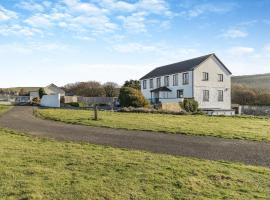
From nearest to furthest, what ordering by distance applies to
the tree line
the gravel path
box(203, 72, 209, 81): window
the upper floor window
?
the gravel path < box(203, 72, 209, 81): window < the upper floor window < the tree line

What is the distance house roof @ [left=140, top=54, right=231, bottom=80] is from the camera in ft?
159

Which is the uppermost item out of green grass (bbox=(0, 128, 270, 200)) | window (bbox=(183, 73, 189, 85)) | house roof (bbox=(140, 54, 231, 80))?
house roof (bbox=(140, 54, 231, 80))

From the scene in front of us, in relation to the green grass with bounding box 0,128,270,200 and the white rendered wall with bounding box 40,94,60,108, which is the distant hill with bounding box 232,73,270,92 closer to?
the white rendered wall with bounding box 40,94,60,108

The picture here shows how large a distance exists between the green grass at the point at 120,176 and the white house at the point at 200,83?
3656 centimetres

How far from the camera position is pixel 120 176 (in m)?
7.32

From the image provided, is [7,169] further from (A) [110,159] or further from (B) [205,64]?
(B) [205,64]

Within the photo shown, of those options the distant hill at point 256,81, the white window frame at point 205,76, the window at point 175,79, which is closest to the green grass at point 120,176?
the white window frame at point 205,76

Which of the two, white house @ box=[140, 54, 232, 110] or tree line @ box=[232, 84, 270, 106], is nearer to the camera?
white house @ box=[140, 54, 232, 110]

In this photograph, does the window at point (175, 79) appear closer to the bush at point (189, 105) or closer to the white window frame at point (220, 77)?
the white window frame at point (220, 77)

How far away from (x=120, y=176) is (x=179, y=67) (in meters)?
46.6

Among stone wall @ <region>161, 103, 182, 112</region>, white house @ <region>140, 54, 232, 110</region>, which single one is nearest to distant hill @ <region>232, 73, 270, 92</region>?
white house @ <region>140, 54, 232, 110</region>

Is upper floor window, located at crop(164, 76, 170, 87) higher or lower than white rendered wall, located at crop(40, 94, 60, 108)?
higher

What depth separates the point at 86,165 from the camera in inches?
325

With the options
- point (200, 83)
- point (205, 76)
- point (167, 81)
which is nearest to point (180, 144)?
point (200, 83)
